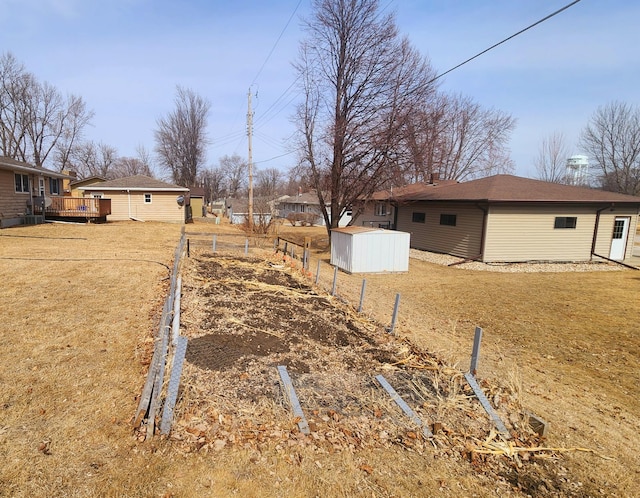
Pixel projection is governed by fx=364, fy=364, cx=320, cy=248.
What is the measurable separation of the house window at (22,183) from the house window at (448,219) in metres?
22.7

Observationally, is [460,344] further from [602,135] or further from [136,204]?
[602,135]

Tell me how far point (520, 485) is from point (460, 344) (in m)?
4.08

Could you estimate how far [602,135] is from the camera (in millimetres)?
48406

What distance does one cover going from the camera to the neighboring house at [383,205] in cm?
2217

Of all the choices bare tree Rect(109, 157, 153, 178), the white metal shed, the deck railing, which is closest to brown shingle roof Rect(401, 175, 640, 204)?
the white metal shed

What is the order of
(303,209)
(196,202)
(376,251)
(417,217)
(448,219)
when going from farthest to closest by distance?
(303,209) → (196,202) → (417,217) → (448,219) → (376,251)

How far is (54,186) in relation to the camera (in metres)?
25.2

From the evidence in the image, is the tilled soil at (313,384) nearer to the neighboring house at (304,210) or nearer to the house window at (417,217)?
the house window at (417,217)

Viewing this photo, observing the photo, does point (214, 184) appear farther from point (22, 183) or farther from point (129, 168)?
point (22, 183)

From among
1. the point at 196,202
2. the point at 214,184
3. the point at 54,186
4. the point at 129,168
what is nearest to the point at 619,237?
the point at 54,186

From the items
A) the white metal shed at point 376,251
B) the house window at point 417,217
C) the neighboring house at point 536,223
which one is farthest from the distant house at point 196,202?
the white metal shed at point 376,251

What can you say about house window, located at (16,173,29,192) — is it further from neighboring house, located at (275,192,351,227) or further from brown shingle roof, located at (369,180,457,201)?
neighboring house, located at (275,192,351,227)

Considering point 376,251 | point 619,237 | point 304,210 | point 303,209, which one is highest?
point 303,209

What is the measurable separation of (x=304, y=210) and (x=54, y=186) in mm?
30689
